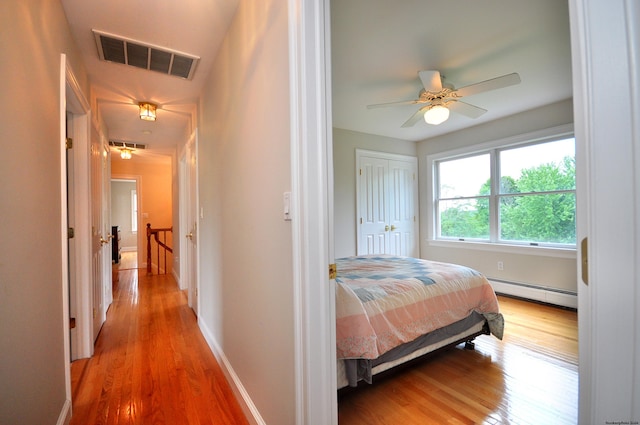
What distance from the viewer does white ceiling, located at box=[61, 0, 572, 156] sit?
5.97 ft

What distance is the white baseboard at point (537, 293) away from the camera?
3318mm

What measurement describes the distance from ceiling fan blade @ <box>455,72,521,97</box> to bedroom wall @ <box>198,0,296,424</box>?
5.93ft

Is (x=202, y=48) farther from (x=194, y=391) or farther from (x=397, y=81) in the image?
(x=194, y=391)

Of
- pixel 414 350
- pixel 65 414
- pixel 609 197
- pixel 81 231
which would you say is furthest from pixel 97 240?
pixel 609 197

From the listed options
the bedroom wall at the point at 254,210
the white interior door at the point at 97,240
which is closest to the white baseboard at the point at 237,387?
the bedroom wall at the point at 254,210

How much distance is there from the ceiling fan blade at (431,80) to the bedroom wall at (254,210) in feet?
4.92

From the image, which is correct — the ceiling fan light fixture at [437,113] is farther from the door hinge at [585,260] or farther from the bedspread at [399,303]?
the door hinge at [585,260]

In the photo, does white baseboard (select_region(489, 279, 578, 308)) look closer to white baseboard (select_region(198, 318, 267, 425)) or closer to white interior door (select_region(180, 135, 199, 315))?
white baseboard (select_region(198, 318, 267, 425))

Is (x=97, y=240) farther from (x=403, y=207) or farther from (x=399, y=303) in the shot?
A: (x=403, y=207)

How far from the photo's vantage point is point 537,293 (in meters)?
3.60

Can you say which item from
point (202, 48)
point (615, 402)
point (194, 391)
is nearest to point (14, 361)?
point (194, 391)

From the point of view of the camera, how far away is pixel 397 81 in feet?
9.20

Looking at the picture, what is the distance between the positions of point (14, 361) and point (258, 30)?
1.72 meters

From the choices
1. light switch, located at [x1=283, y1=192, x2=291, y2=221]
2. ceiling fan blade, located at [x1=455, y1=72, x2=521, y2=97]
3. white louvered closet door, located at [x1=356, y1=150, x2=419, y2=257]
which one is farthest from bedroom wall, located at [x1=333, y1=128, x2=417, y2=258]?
light switch, located at [x1=283, y1=192, x2=291, y2=221]
